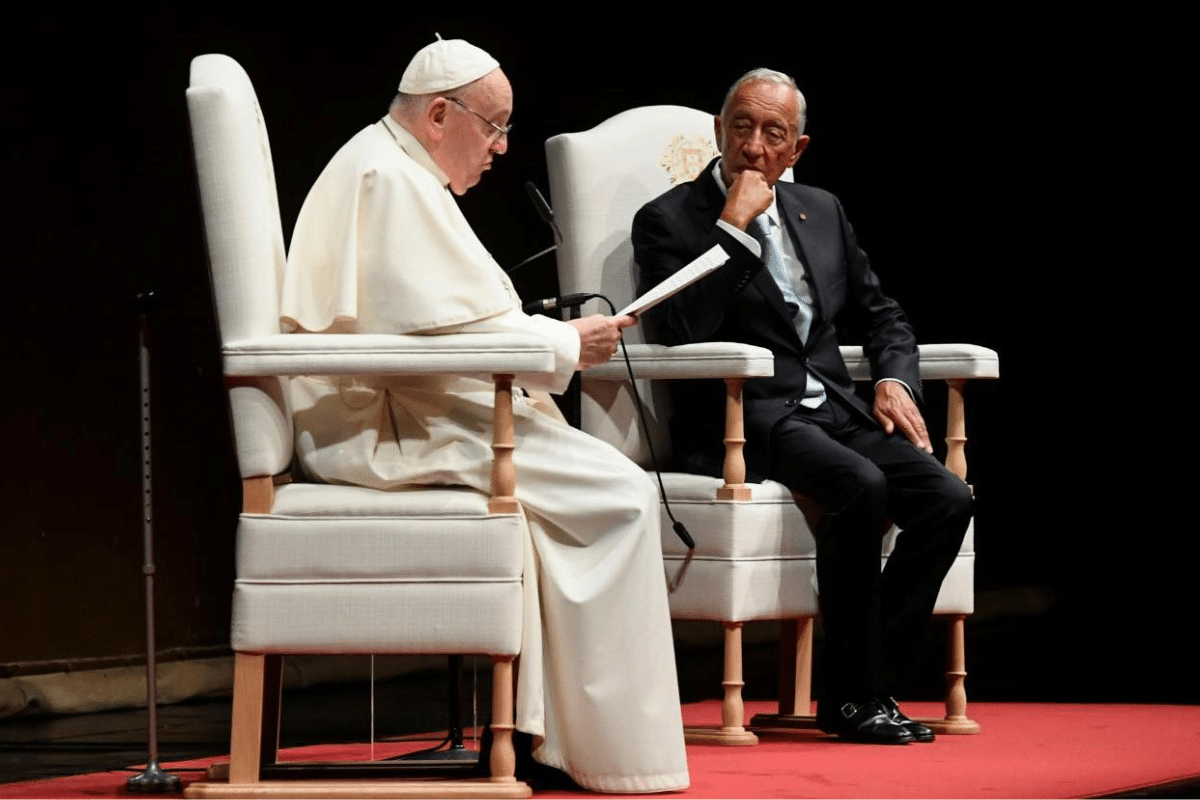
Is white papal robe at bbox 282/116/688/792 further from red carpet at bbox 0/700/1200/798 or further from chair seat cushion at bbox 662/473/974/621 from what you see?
chair seat cushion at bbox 662/473/974/621

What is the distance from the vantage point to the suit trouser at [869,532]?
354 cm

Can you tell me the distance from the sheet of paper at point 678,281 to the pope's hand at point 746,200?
1.32 feet

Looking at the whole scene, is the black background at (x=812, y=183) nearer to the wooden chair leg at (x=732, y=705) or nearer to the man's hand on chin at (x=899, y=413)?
the man's hand on chin at (x=899, y=413)

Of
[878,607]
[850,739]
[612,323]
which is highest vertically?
[612,323]

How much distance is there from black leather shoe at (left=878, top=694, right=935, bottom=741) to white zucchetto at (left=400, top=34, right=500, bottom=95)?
1419 millimetres

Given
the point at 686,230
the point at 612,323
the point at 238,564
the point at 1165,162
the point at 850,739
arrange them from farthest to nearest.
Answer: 1. the point at 1165,162
2. the point at 686,230
3. the point at 850,739
4. the point at 612,323
5. the point at 238,564

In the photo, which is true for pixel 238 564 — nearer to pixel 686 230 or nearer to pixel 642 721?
pixel 642 721

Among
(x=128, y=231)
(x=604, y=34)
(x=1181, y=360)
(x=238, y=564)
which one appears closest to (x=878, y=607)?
(x=238, y=564)

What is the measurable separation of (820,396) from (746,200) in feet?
1.43

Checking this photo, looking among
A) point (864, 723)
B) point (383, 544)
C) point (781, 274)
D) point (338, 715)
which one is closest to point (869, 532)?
point (864, 723)

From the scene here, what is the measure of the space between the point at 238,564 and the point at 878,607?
1.34 metres

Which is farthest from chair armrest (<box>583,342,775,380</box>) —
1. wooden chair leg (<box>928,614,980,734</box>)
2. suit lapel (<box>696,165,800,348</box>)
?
wooden chair leg (<box>928,614,980,734</box>)

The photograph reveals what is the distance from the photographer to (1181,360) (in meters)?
6.91

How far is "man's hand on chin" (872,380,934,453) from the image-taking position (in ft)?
12.6
